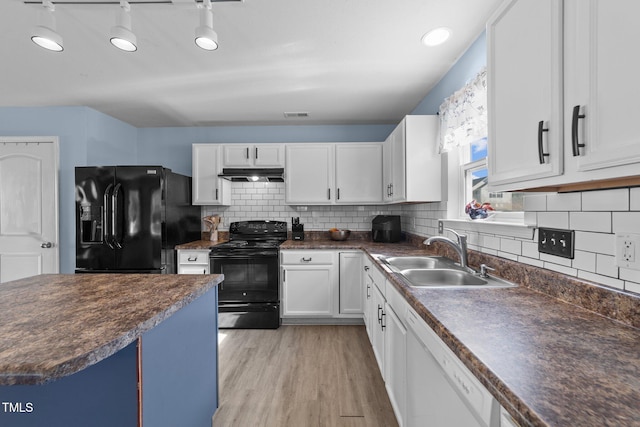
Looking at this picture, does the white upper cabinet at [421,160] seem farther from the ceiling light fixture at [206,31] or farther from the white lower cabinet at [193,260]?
the white lower cabinet at [193,260]

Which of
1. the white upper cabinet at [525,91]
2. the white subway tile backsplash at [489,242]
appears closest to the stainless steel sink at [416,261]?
the white subway tile backsplash at [489,242]

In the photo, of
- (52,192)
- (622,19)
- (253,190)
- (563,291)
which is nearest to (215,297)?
(563,291)

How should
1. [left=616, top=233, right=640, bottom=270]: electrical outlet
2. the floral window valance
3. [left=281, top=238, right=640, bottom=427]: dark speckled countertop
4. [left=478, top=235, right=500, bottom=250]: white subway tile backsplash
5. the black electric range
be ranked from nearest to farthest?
[left=281, top=238, right=640, bottom=427]: dark speckled countertop < [left=616, top=233, right=640, bottom=270]: electrical outlet < [left=478, top=235, right=500, bottom=250]: white subway tile backsplash < the floral window valance < the black electric range

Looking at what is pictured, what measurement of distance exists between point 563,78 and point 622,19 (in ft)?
0.59

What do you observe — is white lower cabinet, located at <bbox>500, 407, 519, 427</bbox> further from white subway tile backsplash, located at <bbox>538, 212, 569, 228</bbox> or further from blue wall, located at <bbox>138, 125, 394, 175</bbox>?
blue wall, located at <bbox>138, 125, 394, 175</bbox>

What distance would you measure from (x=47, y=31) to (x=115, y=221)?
175cm

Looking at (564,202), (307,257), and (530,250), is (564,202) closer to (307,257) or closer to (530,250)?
(530,250)

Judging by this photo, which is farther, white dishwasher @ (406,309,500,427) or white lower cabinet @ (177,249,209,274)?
white lower cabinet @ (177,249,209,274)

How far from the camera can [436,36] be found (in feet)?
6.14

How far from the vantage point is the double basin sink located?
58.4 inches

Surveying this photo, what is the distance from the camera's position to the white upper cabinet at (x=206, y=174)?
3.47m

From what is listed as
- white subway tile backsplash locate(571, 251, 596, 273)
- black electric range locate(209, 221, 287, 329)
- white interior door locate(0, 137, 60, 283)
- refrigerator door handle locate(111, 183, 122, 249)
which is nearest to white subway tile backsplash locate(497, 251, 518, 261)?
white subway tile backsplash locate(571, 251, 596, 273)

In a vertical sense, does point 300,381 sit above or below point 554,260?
below

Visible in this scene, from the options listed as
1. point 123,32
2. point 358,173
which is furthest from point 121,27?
point 358,173
